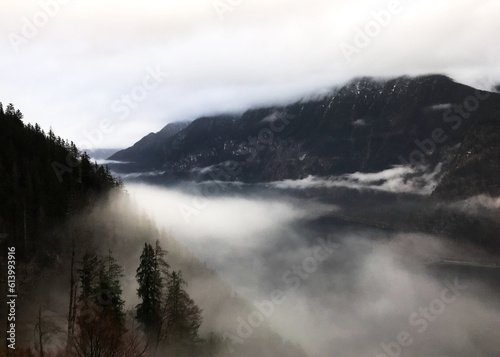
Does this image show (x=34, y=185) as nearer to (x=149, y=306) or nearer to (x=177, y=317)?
(x=149, y=306)

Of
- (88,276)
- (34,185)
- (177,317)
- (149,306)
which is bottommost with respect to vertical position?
(177,317)

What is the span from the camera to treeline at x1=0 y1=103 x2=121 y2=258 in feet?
257

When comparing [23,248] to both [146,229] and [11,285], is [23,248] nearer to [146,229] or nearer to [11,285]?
[11,285]

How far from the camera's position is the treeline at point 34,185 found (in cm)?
7838

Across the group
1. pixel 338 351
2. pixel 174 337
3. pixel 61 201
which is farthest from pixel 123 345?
pixel 338 351

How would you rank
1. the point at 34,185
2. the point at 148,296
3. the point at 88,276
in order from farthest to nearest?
the point at 34,185 → the point at 148,296 → the point at 88,276

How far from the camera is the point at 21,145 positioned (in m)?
98.1

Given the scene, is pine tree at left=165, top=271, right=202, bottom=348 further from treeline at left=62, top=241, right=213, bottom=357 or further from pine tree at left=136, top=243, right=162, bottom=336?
pine tree at left=136, top=243, right=162, bottom=336

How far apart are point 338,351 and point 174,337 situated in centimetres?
13608

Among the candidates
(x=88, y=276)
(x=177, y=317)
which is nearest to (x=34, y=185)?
(x=88, y=276)

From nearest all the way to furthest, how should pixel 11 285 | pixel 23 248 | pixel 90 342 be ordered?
pixel 90 342, pixel 11 285, pixel 23 248

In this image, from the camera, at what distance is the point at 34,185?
86.1 metres

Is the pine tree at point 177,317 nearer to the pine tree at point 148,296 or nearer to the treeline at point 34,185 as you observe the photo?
the pine tree at point 148,296

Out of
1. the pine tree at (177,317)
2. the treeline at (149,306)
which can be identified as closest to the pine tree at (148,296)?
the treeline at (149,306)
